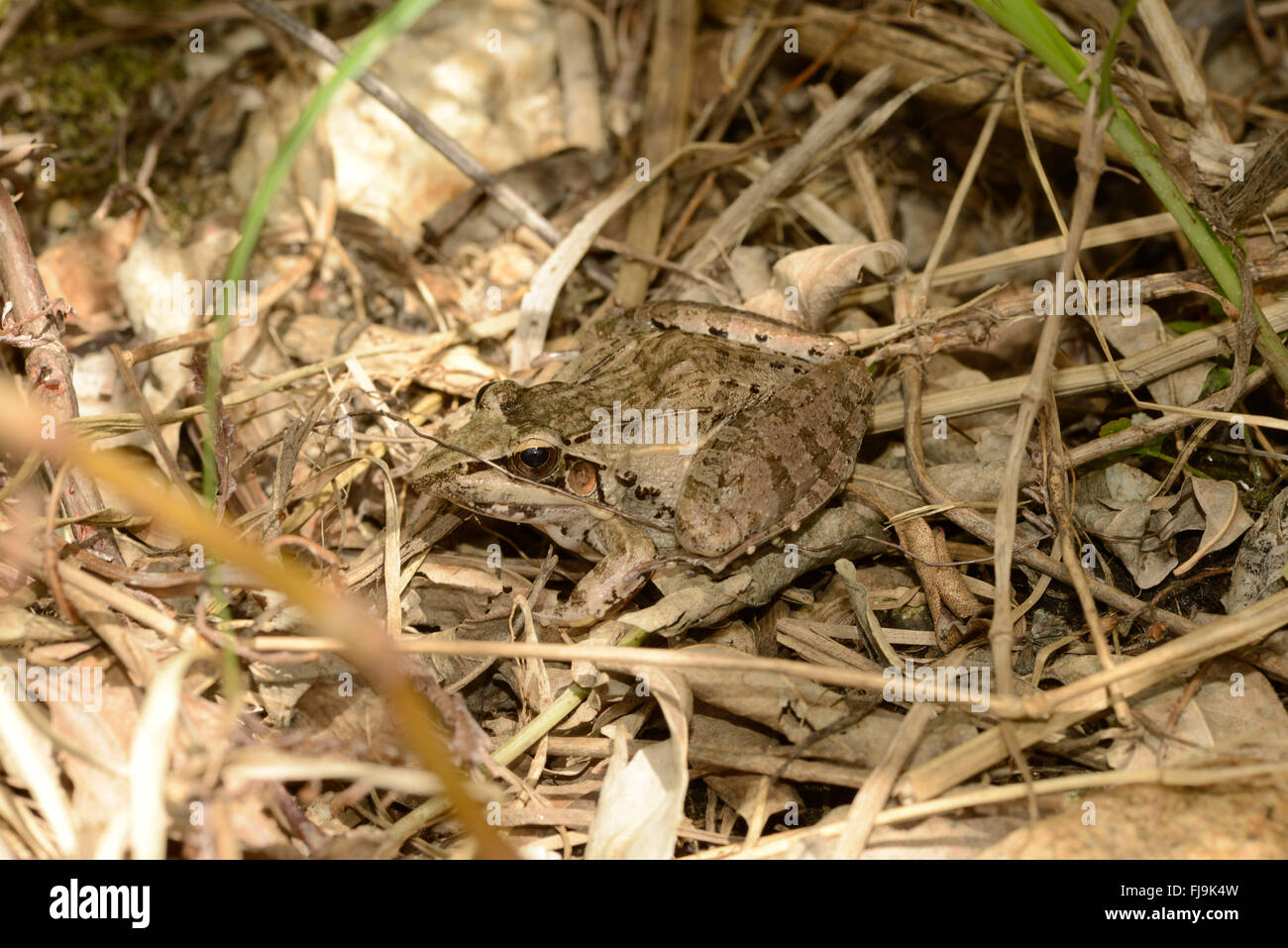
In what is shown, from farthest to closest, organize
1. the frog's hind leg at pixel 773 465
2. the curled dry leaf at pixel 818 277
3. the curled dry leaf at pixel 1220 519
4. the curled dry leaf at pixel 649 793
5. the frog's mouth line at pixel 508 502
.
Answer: the curled dry leaf at pixel 818 277 < the frog's mouth line at pixel 508 502 < the frog's hind leg at pixel 773 465 < the curled dry leaf at pixel 1220 519 < the curled dry leaf at pixel 649 793

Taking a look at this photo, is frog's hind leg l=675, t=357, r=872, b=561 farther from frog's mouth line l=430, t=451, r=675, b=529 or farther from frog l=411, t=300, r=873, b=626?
frog's mouth line l=430, t=451, r=675, b=529

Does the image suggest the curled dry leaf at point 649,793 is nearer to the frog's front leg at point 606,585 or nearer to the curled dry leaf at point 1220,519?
the frog's front leg at point 606,585

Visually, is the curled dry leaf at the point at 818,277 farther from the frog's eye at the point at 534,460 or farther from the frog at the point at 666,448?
the frog's eye at the point at 534,460

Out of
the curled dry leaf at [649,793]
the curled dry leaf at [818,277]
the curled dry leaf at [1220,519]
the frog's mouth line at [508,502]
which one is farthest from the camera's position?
the curled dry leaf at [818,277]

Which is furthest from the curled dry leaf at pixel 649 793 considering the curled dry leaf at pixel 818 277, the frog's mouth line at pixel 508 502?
the curled dry leaf at pixel 818 277

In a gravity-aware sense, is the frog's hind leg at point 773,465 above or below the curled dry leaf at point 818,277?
below

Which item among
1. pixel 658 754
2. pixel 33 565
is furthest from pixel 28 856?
pixel 658 754

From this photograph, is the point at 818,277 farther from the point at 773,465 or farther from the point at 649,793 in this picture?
the point at 649,793

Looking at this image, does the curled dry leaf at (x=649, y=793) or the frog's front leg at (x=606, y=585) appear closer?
the curled dry leaf at (x=649, y=793)

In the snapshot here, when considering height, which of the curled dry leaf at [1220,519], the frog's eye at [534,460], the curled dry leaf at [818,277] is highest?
the curled dry leaf at [818,277]
